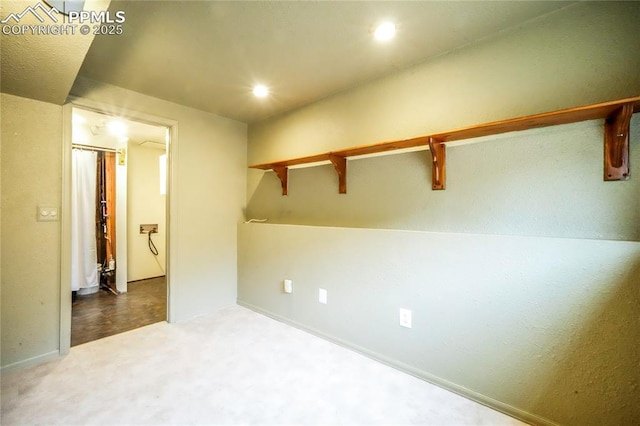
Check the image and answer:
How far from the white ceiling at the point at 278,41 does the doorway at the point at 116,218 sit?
52.6 inches

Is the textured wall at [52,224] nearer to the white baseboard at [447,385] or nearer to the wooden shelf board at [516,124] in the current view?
the white baseboard at [447,385]

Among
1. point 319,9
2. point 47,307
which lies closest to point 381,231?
point 319,9

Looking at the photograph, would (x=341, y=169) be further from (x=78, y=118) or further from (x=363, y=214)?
(x=78, y=118)

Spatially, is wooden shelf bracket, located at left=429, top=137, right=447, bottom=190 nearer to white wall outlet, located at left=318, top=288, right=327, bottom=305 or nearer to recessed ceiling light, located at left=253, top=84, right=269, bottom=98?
white wall outlet, located at left=318, top=288, right=327, bottom=305

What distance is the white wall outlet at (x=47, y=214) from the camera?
79.7 inches

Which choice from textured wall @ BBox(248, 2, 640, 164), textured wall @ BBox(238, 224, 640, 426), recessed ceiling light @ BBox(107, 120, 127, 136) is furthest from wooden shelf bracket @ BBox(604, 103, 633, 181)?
recessed ceiling light @ BBox(107, 120, 127, 136)

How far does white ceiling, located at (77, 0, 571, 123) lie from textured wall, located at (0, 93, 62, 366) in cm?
56

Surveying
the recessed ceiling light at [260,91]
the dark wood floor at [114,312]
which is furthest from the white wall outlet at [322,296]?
the recessed ceiling light at [260,91]

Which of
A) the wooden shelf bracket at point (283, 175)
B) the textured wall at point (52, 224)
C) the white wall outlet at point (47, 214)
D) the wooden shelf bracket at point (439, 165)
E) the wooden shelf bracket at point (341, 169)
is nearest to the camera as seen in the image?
the wooden shelf bracket at point (439, 165)

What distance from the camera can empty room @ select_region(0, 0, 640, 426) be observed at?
1325 millimetres

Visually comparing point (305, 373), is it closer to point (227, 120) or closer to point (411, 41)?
point (411, 41)

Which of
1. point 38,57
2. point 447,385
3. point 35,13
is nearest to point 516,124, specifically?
point 447,385

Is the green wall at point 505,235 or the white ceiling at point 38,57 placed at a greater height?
the white ceiling at point 38,57

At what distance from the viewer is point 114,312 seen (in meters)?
3.10
